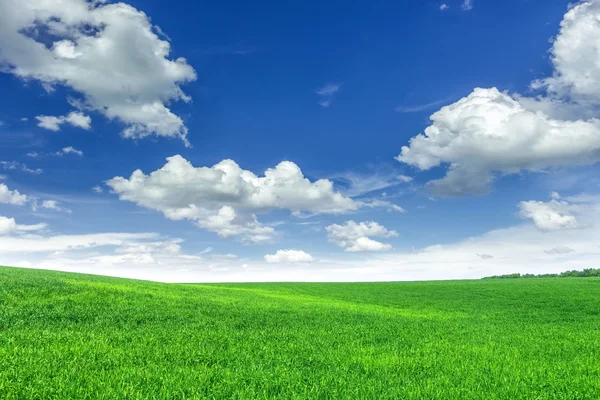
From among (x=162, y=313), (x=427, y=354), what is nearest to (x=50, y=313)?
(x=162, y=313)

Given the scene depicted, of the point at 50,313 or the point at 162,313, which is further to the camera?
the point at 162,313

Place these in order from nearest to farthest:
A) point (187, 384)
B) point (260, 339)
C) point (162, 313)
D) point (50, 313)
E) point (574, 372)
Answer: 1. point (187, 384)
2. point (574, 372)
3. point (260, 339)
4. point (50, 313)
5. point (162, 313)

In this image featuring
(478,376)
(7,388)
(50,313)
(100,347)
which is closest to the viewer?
(7,388)

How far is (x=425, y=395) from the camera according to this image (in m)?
8.68

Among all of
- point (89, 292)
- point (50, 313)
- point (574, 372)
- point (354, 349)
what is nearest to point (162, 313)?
point (50, 313)

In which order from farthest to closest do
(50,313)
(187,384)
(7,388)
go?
→ (50,313) → (187,384) → (7,388)

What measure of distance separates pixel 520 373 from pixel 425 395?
363 cm

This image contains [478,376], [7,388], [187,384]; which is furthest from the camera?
[478,376]

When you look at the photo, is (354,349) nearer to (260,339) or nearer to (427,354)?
(427,354)

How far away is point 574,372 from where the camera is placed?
436 inches

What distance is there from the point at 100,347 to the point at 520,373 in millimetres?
11476

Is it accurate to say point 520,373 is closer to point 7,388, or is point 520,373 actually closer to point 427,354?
point 427,354

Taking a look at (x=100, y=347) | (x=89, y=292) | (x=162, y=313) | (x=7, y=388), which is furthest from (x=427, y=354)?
(x=89, y=292)

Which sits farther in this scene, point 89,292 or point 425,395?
point 89,292
